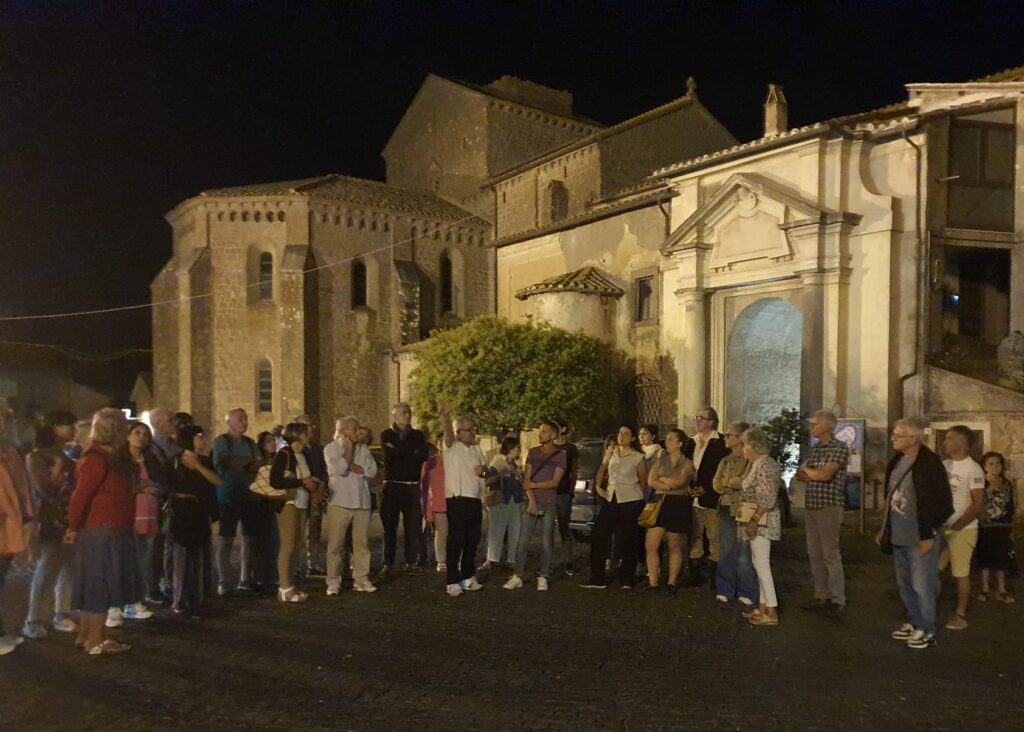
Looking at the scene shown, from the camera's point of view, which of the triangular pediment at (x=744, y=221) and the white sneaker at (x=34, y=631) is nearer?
the white sneaker at (x=34, y=631)

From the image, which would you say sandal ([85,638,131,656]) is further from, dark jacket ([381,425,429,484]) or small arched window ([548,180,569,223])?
small arched window ([548,180,569,223])

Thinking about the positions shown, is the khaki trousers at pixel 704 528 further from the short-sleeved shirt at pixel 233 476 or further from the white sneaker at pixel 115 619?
the white sneaker at pixel 115 619

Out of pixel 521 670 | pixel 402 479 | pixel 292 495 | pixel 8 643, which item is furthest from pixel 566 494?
pixel 8 643

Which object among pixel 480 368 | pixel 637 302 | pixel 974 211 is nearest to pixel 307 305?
pixel 480 368

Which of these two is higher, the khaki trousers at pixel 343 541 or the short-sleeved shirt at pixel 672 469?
the short-sleeved shirt at pixel 672 469

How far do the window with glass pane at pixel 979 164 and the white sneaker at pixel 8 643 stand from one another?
16.3 meters

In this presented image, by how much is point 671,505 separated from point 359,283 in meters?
22.5

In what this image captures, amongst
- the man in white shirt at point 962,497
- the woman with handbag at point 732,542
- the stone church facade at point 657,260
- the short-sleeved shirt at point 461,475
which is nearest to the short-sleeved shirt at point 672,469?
the woman with handbag at point 732,542

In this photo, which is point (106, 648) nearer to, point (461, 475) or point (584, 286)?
point (461, 475)

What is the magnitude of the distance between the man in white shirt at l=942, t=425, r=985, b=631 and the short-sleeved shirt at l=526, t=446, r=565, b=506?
12.7 feet

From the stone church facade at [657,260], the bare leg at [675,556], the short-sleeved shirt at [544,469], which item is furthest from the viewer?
the stone church facade at [657,260]

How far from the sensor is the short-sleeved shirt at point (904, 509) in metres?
6.46

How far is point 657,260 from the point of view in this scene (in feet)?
66.0

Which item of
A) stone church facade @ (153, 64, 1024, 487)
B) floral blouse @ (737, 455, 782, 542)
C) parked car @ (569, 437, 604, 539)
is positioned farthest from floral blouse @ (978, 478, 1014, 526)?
stone church facade @ (153, 64, 1024, 487)
